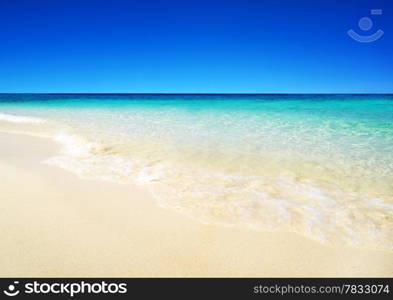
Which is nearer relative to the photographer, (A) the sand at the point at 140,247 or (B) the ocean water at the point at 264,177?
(A) the sand at the point at 140,247

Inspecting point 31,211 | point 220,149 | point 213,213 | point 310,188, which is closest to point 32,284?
point 31,211

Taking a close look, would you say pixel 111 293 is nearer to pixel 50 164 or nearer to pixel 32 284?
pixel 32 284

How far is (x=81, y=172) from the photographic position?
3463 millimetres

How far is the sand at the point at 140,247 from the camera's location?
1.63 m

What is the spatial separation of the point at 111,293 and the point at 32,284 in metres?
0.50

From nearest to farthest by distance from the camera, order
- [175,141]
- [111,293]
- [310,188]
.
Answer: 1. [111,293]
2. [310,188]
3. [175,141]

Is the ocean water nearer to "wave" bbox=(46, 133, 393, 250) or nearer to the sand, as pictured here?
"wave" bbox=(46, 133, 393, 250)

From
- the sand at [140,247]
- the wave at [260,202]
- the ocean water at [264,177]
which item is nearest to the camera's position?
the sand at [140,247]

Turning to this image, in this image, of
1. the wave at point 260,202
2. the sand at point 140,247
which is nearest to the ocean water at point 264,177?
the wave at point 260,202

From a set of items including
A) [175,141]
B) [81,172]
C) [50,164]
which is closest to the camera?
[81,172]

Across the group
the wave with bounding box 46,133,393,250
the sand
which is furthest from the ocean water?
the sand

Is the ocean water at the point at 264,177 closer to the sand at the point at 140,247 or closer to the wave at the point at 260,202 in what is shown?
the wave at the point at 260,202

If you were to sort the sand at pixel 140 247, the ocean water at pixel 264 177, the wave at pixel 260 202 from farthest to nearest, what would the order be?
the ocean water at pixel 264 177 < the wave at pixel 260 202 < the sand at pixel 140 247

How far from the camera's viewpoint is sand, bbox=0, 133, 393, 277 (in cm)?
163
